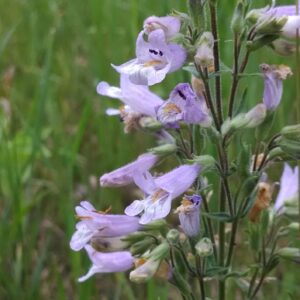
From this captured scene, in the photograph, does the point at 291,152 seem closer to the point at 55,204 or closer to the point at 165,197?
the point at 165,197

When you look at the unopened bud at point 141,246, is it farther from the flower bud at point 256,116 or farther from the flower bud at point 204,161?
the flower bud at point 256,116

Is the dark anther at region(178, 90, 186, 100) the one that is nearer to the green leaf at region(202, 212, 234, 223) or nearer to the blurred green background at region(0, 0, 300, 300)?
the green leaf at region(202, 212, 234, 223)

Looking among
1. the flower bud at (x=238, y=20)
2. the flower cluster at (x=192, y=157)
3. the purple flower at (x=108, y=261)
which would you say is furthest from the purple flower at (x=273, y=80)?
the purple flower at (x=108, y=261)

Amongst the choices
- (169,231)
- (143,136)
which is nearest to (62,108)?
(143,136)

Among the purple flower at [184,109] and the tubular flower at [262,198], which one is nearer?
the purple flower at [184,109]

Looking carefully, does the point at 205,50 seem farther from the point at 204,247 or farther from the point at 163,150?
the point at 204,247

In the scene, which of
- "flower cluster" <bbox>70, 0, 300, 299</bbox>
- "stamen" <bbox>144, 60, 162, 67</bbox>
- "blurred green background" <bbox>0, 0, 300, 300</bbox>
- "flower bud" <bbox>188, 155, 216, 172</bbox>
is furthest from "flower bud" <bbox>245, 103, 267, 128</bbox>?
"blurred green background" <bbox>0, 0, 300, 300</bbox>
